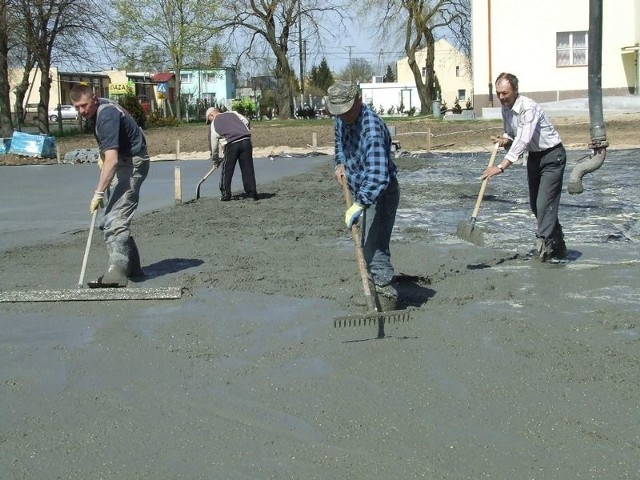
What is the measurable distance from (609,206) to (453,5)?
4047 centimetres

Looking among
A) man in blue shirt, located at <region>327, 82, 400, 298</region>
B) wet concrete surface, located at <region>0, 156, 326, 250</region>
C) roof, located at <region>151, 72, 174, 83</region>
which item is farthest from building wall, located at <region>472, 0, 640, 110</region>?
roof, located at <region>151, 72, 174, 83</region>

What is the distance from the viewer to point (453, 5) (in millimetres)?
50562

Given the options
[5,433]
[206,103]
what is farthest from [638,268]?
[206,103]

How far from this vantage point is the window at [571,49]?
37.2 metres

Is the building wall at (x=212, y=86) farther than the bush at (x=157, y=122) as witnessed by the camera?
Yes

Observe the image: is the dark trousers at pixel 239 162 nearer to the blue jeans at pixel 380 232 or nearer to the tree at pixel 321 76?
the blue jeans at pixel 380 232

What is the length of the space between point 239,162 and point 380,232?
8.08m

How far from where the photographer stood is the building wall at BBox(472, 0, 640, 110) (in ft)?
→ 121

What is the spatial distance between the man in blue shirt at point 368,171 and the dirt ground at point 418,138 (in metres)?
19.2

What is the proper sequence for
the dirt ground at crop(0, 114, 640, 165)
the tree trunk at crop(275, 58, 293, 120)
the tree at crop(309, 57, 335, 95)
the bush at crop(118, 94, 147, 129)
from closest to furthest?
the dirt ground at crop(0, 114, 640, 165) < the bush at crop(118, 94, 147, 129) < the tree trunk at crop(275, 58, 293, 120) < the tree at crop(309, 57, 335, 95)

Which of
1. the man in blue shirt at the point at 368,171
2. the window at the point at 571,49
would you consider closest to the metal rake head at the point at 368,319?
the man in blue shirt at the point at 368,171

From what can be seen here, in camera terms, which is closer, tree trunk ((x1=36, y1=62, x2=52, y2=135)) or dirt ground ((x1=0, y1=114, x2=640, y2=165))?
dirt ground ((x1=0, y1=114, x2=640, y2=165))

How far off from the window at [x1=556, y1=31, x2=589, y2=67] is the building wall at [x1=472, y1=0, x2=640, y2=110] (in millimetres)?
214

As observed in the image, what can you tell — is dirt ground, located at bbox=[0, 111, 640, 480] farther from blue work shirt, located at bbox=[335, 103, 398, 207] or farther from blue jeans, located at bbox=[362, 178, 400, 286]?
blue work shirt, located at bbox=[335, 103, 398, 207]
